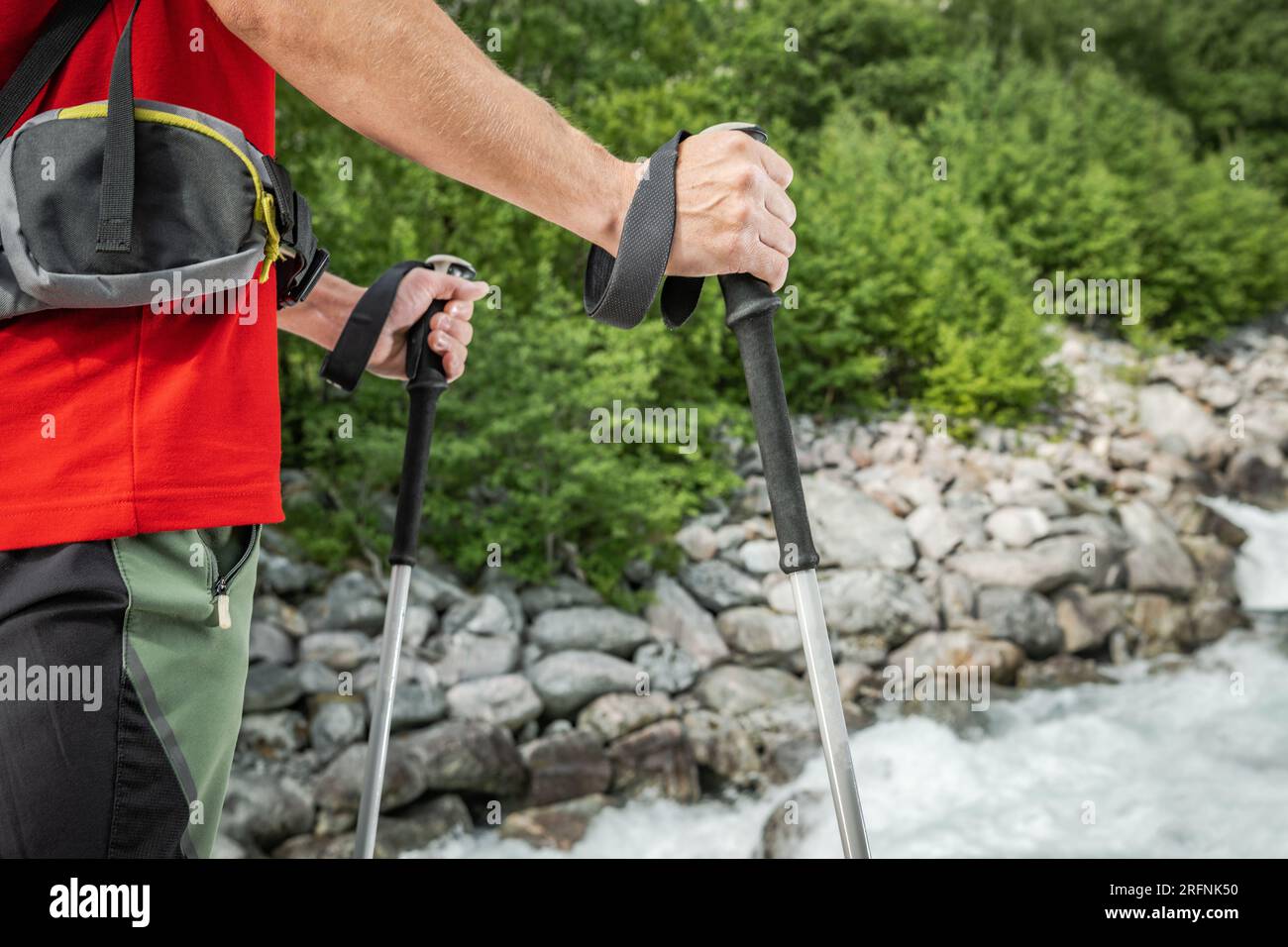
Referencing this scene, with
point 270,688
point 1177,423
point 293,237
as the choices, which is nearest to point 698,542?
point 270,688

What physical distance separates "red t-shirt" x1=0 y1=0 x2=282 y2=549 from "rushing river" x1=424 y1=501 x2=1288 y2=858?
3.75m

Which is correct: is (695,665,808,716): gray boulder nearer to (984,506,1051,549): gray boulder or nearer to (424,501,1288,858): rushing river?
(424,501,1288,858): rushing river

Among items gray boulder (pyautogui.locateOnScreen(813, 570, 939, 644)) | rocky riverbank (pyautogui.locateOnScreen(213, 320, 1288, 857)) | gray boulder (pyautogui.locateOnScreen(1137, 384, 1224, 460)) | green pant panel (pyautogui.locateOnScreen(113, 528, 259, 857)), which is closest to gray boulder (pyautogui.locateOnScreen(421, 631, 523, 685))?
rocky riverbank (pyautogui.locateOnScreen(213, 320, 1288, 857))

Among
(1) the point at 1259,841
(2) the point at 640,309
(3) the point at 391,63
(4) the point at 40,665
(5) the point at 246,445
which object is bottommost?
(1) the point at 1259,841

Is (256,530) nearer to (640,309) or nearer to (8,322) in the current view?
(8,322)

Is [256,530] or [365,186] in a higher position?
[365,186]

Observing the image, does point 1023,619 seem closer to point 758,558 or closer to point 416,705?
point 758,558

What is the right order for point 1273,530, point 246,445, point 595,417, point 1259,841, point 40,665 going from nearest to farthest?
point 40,665, point 246,445, point 1259,841, point 595,417, point 1273,530

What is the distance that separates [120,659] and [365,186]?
18.9ft

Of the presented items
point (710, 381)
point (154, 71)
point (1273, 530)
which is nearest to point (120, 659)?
point (154, 71)

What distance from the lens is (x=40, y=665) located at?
653mm

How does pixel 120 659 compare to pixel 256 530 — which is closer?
pixel 120 659

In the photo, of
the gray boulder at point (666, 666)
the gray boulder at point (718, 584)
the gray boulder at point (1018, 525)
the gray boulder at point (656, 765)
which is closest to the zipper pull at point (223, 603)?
the gray boulder at point (656, 765)

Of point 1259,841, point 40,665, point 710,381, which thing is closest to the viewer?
point 40,665
